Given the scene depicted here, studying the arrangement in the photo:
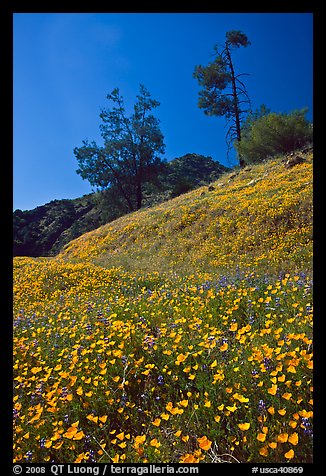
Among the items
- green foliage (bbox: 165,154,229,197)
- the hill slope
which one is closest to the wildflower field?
the hill slope

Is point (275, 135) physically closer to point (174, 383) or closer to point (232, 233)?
point (232, 233)

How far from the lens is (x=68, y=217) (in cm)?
5569

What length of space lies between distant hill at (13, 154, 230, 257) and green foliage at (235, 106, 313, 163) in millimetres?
12786

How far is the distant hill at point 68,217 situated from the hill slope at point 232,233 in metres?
20.3

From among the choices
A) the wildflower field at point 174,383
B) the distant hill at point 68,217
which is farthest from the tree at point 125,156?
the wildflower field at point 174,383

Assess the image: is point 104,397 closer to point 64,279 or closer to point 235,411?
point 235,411

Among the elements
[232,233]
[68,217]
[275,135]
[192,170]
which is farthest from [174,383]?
[68,217]

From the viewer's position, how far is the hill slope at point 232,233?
9375mm

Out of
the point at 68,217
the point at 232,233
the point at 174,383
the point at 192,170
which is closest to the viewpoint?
the point at 174,383

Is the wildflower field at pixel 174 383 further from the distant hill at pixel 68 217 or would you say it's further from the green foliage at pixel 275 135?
the distant hill at pixel 68 217

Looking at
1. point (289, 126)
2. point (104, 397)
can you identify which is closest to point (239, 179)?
point (289, 126)

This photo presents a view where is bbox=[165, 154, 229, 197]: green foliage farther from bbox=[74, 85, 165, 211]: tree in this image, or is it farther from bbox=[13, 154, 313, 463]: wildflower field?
bbox=[13, 154, 313, 463]: wildflower field

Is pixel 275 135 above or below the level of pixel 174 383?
above

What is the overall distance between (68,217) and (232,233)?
4812cm
